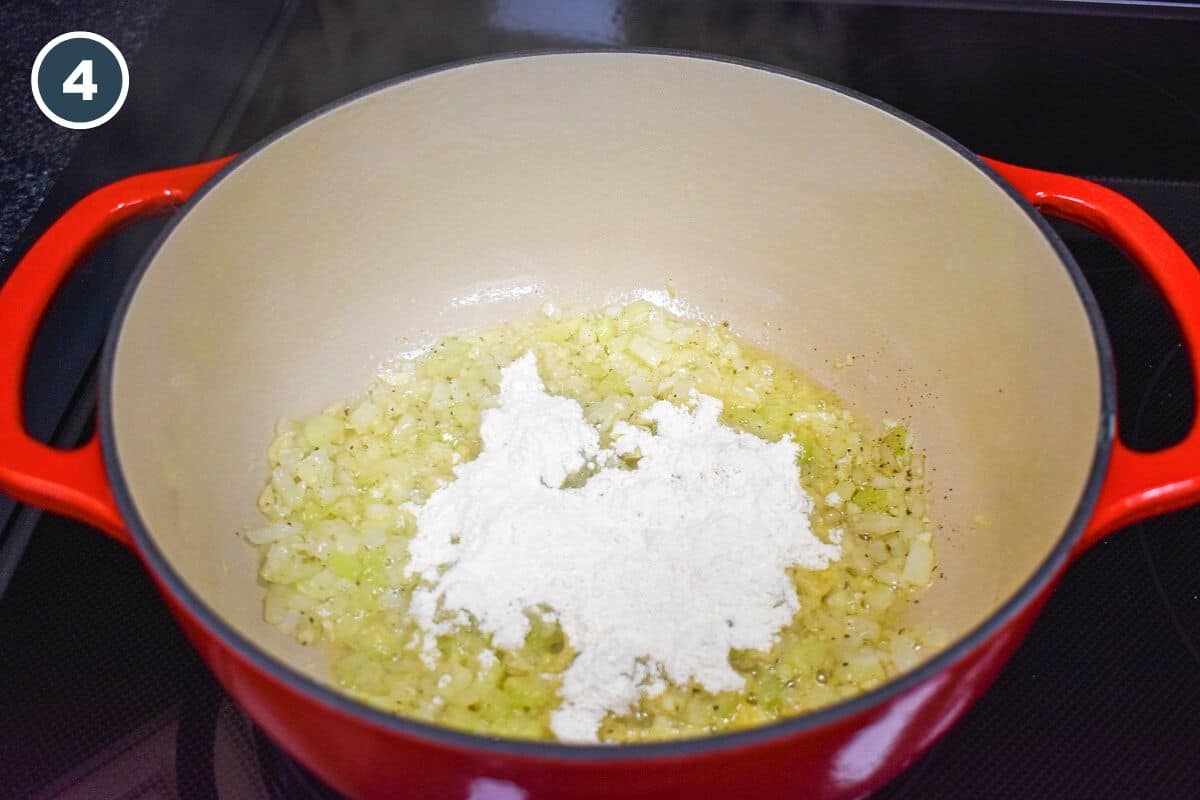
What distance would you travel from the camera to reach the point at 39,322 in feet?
2.81

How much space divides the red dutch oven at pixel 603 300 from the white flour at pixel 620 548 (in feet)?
0.53

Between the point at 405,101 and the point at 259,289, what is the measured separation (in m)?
0.26

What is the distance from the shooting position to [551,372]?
48.6 inches

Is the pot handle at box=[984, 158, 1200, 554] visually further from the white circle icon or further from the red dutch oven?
A: the white circle icon

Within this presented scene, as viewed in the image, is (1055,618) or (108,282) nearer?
(1055,618)

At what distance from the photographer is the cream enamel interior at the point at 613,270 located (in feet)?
3.05

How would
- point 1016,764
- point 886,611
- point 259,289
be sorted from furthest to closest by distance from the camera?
point 259,289 → point 886,611 → point 1016,764

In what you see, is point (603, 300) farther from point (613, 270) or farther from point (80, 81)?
point (80, 81)

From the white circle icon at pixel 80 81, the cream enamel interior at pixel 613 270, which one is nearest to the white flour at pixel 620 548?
the cream enamel interior at pixel 613 270

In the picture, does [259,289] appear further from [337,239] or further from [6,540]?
[6,540]

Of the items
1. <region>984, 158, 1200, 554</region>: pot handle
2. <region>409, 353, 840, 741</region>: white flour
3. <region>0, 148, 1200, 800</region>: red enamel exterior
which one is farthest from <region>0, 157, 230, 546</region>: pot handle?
<region>984, 158, 1200, 554</region>: pot handle

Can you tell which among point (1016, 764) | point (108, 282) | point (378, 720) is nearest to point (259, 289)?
point (108, 282)

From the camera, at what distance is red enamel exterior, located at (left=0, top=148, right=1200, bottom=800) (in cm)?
61

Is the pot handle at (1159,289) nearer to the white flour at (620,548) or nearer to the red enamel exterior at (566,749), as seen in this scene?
the red enamel exterior at (566,749)
